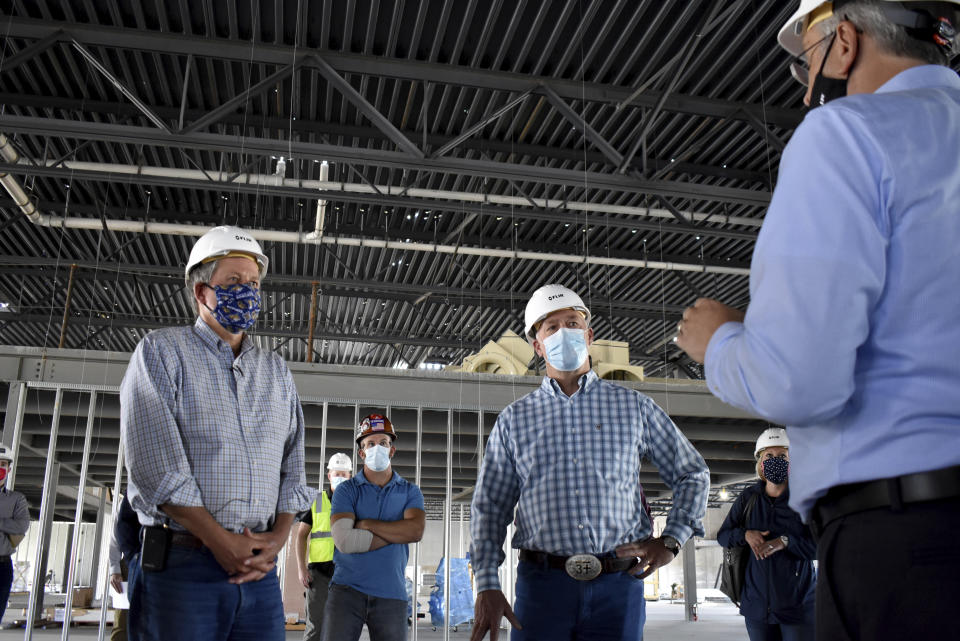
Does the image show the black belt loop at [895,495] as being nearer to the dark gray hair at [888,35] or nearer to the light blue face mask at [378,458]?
the dark gray hair at [888,35]

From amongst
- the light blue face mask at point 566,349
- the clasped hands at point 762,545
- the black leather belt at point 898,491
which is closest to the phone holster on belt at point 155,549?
the light blue face mask at point 566,349

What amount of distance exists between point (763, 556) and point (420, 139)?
28.0ft

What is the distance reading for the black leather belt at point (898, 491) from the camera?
1.20 meters

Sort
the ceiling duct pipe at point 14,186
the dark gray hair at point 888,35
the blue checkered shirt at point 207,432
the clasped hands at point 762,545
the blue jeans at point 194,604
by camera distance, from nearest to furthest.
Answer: the dark gray hair at point 888,35
the blue jeans at point 194,604
the blue checkered shirt at point 207,432
the clasped hands at point 762,545
the ceiling duct pipe at point 14,186

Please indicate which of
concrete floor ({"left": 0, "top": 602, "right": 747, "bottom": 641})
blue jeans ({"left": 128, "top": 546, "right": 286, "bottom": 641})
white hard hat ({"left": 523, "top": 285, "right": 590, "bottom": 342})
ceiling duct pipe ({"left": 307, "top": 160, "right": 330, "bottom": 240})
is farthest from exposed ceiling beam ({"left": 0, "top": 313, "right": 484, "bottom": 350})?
blue jeans ({"left": 128, "top": 546, "right": 286, "bottom": 641})

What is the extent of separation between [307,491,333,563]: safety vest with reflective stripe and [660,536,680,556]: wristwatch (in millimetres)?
4884

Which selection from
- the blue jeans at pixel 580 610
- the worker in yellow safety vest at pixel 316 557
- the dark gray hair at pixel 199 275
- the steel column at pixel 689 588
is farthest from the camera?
the steel column at pixel 689 588

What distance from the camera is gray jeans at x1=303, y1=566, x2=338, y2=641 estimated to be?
7.11m

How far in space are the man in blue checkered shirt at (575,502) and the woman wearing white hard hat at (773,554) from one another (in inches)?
93.5

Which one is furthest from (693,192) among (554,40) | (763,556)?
(763,556)

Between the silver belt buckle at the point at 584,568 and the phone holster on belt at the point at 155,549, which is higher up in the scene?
the phone holster on belt at the point at 155,549

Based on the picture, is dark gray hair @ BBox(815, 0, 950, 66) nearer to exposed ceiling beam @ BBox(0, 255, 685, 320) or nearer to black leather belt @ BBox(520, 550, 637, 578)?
black leather belt @ BBox(520, 550, 637, 578)

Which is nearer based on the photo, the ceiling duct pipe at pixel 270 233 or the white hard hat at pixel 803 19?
the white hard hat at pixel 803 19

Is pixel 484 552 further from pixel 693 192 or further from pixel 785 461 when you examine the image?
pixel 693 192
